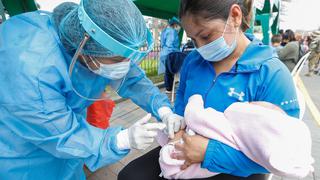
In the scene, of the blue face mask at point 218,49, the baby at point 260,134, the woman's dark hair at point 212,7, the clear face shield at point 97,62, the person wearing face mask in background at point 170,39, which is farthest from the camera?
the person wearing face mask in background at point 170,39

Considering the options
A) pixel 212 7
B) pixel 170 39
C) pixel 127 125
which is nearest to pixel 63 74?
pixel 212 7

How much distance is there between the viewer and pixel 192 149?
1.06m

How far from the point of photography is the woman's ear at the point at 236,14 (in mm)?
1071

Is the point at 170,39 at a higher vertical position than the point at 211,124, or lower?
lower

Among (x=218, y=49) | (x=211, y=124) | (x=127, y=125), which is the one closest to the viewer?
(x=211, y=124)

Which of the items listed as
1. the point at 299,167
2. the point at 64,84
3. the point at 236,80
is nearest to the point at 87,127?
the point at 64,84

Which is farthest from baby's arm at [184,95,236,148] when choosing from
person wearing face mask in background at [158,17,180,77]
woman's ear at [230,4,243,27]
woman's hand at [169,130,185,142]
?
person wearing face mask in background at [158,17,180,77]

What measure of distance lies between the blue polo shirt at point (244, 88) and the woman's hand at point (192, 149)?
30mm

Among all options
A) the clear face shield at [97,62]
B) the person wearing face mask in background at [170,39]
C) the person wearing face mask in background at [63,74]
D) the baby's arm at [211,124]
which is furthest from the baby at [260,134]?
the person wearing face mask in background at [170,39]

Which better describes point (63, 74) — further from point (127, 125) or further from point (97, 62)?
point (127, 125)

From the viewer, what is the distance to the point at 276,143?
0.84 metres

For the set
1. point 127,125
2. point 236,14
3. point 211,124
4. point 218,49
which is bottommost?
point 127,125

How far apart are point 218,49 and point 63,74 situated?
720 mm

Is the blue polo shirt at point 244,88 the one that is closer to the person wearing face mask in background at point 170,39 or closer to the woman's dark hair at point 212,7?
the woman's dark hair at point 212,7
